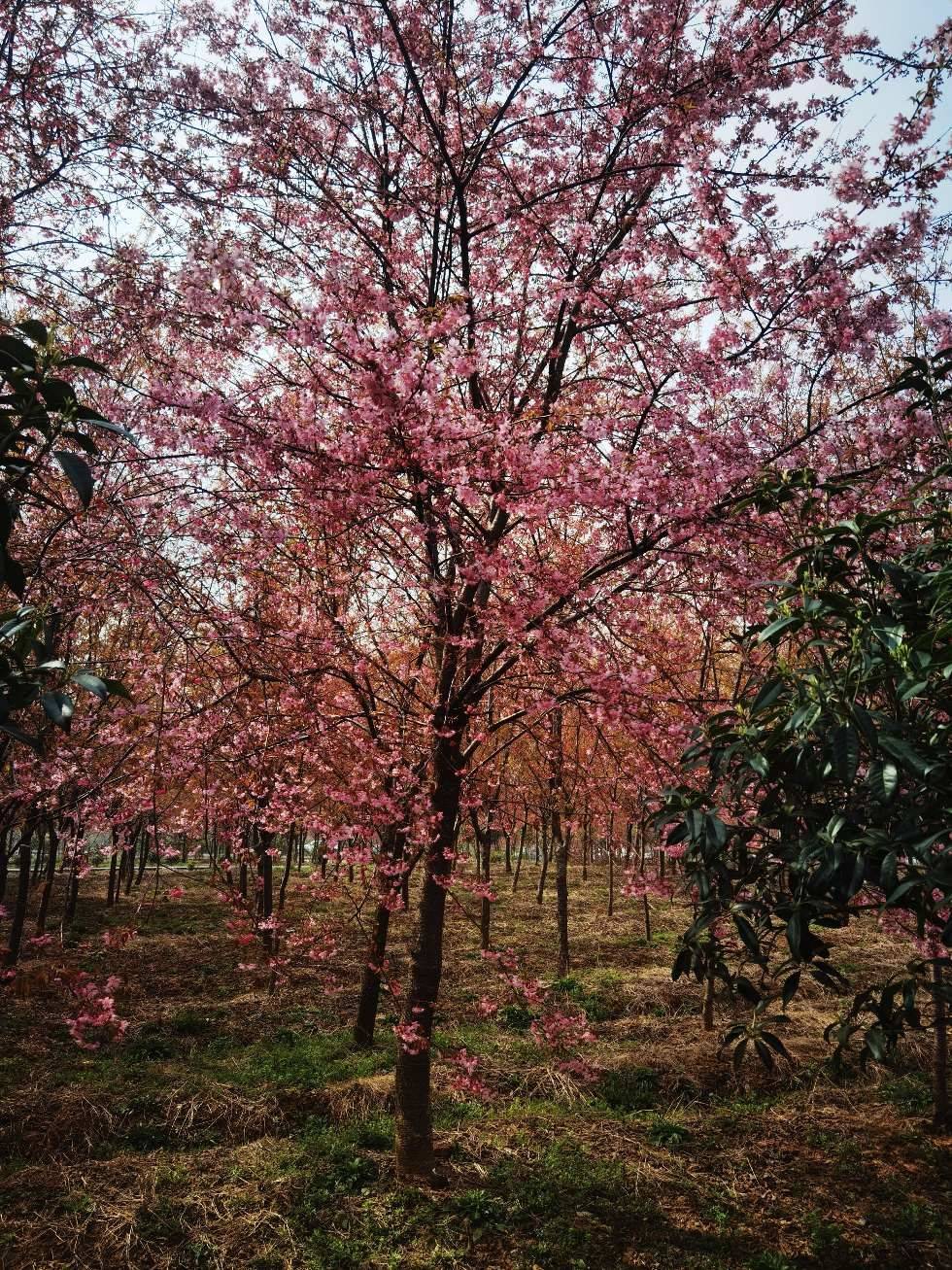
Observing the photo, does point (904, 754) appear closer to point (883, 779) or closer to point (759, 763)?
point (883, 779)

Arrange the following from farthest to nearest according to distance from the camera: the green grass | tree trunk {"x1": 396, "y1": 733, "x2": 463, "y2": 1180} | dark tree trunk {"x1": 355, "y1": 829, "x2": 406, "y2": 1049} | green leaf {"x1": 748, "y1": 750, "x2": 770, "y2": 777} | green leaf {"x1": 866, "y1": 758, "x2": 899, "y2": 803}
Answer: the green grass
dark tree trunk {"x1": 355, "y1": 829, "x2": 406, "y2": 1049}
tree trunk {"x1": 396, "y1": 733, "x2": 463, "y2": 1180}
green leaf {"x1": 748, "y1": 750, "x2": 770, "y2": 777}
green leaf {"x1": 866, "y1": 758, "x2": 899, "y2": 803}

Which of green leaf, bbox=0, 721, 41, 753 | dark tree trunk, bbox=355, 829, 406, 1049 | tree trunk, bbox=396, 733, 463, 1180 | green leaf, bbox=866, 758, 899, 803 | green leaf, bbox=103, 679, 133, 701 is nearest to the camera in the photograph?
green leaf, bbox=0, 721, 41, 753

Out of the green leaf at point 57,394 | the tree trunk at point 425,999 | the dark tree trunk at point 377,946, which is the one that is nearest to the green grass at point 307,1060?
the dark tree trunk at point 377,946

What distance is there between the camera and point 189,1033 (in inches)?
355

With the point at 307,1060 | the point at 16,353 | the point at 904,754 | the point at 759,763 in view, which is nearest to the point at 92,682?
the point at 16,353

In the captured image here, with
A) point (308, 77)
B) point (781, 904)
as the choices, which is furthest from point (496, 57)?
point (781, 904)

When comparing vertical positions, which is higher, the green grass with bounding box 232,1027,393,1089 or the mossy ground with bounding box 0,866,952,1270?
the mossy ground with bounding box 0,866,952,1270

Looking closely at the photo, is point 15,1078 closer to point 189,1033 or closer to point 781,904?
point 189,1033

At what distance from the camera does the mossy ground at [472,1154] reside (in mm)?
4484

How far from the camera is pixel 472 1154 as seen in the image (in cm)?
549

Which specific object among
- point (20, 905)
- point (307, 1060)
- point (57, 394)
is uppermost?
point (57, 394)

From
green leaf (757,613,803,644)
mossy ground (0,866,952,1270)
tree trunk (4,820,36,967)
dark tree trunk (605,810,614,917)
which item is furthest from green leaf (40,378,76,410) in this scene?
dark tree trunk (605,810,614,917)

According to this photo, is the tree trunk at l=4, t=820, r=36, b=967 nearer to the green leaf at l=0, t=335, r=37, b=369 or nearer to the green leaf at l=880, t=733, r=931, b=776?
the green leaf at l=0, t=335, r=37, b=369

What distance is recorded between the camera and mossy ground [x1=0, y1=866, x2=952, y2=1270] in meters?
4.48
